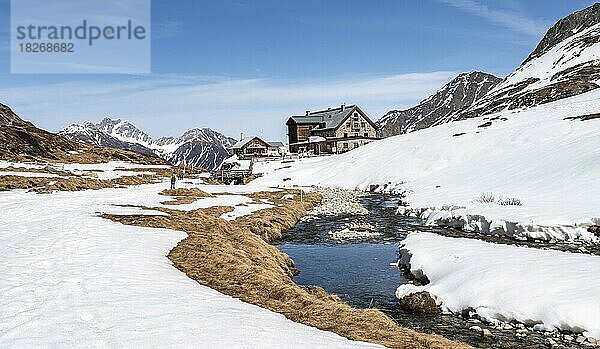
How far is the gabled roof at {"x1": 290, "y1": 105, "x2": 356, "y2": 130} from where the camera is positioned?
10370 centimetres

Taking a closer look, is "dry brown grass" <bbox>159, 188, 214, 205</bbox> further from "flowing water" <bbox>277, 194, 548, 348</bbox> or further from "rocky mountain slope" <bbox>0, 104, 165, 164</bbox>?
"rocky mountain slope" <bbox>0, 104, 165, 164</bbox>

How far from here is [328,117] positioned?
10881 cm

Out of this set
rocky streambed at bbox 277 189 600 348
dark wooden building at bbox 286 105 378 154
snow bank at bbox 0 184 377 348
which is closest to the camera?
snow bank at bbox 0 184 377 348

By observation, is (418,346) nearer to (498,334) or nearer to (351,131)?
(498,334)

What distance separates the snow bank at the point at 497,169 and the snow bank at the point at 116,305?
17997 millimetres

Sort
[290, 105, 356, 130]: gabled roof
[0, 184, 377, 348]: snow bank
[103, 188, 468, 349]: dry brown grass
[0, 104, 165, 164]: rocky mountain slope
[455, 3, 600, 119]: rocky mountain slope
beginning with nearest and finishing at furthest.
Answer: [0, 184, 377, 348]: snow bank < [103, 188, 468, 349]: dry brown grass < [0, 104, 165, 164]: rocky mountain slope < [455, 3, 600, 119]: rocky mountain slope < [290, 105, 356, 130]: gabled roof

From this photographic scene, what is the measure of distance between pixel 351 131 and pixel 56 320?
323 ft

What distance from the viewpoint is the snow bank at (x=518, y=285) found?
11.5 meters

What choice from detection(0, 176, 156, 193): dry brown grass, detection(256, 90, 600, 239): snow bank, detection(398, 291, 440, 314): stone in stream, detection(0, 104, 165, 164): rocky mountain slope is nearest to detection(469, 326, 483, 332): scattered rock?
detection(398, 291, 440, 314): stone in stream

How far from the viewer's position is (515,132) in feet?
181

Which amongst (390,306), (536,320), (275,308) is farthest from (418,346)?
(390,306)

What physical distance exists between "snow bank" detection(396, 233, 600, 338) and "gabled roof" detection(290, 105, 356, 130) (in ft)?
284

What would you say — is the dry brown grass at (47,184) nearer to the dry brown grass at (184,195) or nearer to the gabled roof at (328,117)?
the dry brown grass at (184,195)

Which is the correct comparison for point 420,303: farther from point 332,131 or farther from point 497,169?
point 332,131
